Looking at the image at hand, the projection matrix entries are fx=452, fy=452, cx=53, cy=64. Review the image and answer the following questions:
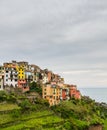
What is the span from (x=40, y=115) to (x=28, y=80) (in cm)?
2450

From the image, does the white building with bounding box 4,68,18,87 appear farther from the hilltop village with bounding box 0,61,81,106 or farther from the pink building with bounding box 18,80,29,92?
the pink building with bounding box 18,80,29,92

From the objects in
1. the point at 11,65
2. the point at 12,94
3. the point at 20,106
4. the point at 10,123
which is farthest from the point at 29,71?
the point at 10,123

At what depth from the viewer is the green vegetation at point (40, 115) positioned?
73956 mm

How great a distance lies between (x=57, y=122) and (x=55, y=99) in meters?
20.9

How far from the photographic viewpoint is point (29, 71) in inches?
4250

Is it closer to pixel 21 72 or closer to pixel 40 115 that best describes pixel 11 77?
pixel 21 72

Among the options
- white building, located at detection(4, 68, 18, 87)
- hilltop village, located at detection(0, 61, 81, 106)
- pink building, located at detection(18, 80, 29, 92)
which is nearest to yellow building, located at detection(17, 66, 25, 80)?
hilltop village, located at detection(0, 61, 81, 106)

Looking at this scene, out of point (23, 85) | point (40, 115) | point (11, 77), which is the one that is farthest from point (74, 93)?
point (40, 115)

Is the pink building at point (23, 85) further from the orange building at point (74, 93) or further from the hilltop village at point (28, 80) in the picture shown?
the orange building at point (74, 93)

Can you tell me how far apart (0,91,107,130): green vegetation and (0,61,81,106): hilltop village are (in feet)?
18.1

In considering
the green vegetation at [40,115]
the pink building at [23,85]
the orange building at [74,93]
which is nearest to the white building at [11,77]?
the pink building at [23,85]

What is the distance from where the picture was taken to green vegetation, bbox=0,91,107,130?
7396 cm

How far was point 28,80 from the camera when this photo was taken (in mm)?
105062

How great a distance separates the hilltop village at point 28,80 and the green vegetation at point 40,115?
18.1 ft
